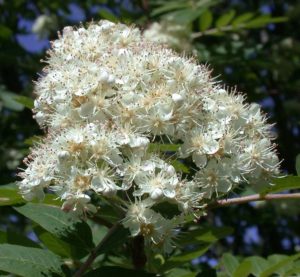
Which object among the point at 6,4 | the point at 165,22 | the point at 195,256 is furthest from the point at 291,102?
the point at 195,256

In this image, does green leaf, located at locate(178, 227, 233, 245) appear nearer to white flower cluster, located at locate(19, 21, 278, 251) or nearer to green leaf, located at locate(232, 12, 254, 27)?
white flower cluster, located at locate(19, 21, 278, 251)

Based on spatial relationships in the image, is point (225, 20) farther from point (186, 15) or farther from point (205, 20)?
point (186, 15)

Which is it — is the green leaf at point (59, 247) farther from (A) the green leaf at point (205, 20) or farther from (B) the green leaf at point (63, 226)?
(A) the green leaf at point (205, 20)

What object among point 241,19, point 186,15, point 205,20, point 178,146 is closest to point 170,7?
point 186,15

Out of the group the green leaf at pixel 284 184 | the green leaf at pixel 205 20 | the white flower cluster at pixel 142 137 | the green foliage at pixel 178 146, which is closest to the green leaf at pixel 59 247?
the green foliage at pixel 178 146

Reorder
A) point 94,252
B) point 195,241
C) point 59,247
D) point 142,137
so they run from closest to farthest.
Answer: point 142,137 → point 94,252 → point 59,247 → point 195,241

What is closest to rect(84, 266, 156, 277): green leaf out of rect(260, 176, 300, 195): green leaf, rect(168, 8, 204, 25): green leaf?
rect(260, 176, 300, 195): green leaf
